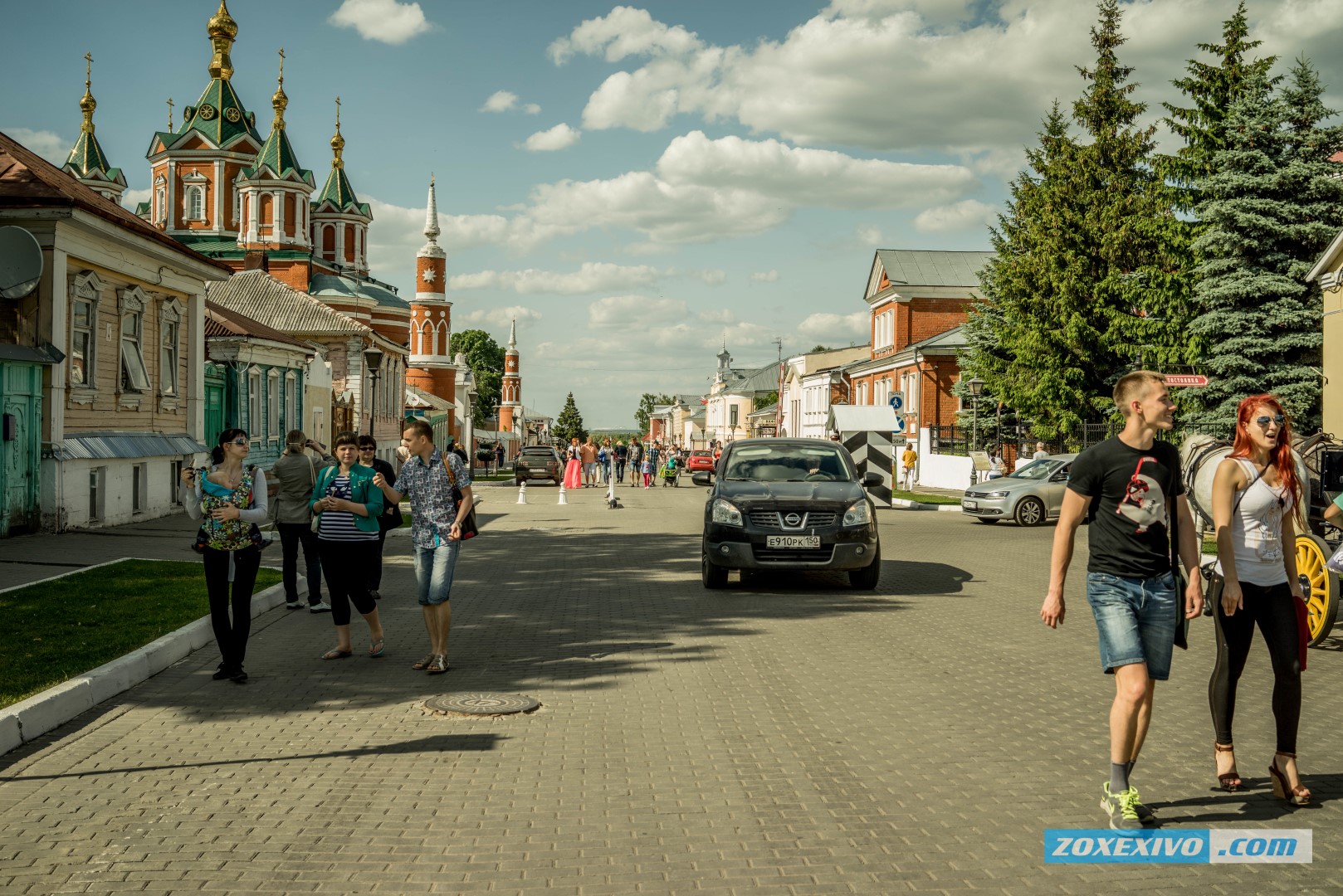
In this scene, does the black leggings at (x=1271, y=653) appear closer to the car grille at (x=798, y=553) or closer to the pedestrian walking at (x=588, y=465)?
the car grille at (x=798, y=553)

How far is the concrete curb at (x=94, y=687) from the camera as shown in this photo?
264 inches

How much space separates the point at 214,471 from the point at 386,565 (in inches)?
334

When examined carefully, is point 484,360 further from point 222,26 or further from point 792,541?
point 792,541

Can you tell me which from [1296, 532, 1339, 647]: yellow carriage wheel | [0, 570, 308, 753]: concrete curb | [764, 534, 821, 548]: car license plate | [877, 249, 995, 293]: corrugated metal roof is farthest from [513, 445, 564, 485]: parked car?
[1296, 532, 1339, 647]: yellow carriage wheel

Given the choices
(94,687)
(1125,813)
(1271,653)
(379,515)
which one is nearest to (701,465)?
(379,515)

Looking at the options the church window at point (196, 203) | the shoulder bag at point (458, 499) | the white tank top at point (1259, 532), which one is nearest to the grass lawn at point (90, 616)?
the shoulder bag at point (458, 499)

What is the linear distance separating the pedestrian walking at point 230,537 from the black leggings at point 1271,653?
6.10 m

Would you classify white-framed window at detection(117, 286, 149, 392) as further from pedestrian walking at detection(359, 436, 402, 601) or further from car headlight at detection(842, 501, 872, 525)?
car headlight at detection(842, 501, 872, 525)

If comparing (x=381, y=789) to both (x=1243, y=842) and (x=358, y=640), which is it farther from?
(x=358, y=640)

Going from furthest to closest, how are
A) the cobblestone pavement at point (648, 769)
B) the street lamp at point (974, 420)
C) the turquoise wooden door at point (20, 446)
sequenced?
1. the street lamp at point (974, 420)
2. the turquoise wooden door at point (20, 446)
3. the cobblestone pavement at point (648, 769)

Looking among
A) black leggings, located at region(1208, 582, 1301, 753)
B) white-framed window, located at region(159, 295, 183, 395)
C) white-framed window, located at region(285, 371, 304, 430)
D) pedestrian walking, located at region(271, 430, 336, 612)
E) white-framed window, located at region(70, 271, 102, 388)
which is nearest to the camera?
black leggings, located at region(1208, 582, 1301, 753)

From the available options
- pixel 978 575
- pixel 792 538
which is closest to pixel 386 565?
pixel 792 538

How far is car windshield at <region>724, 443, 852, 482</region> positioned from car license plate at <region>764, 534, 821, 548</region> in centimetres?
128

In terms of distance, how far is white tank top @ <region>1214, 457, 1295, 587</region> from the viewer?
18.7 feet
